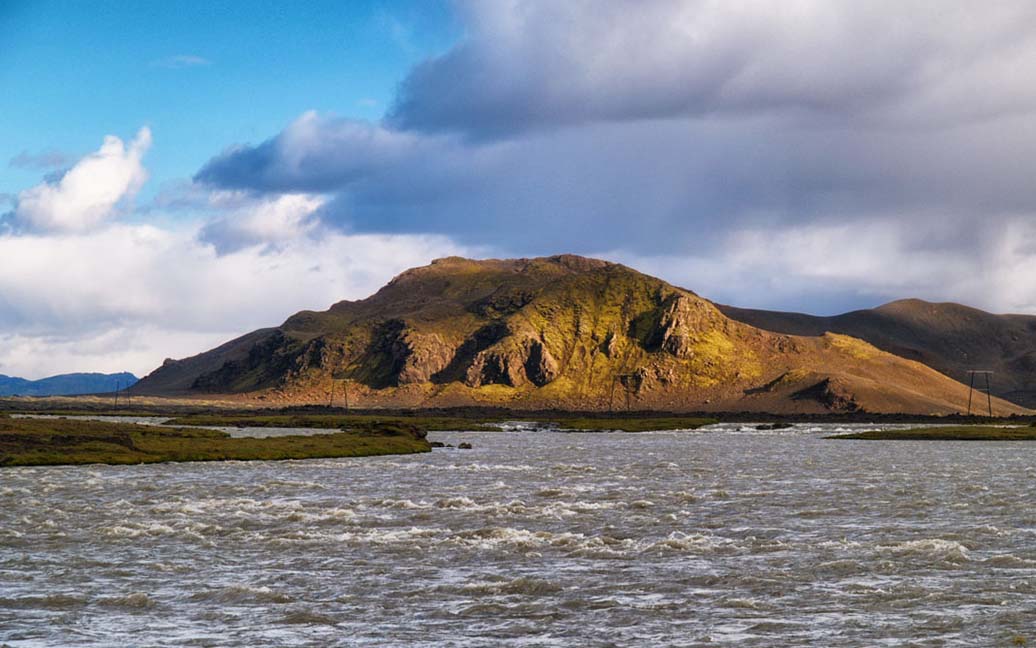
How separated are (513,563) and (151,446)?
79.4 meters

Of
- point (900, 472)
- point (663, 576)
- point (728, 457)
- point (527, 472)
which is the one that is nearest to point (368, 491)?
point (527, 472)

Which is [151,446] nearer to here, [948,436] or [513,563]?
[513,563]

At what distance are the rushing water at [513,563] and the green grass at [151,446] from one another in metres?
23.4

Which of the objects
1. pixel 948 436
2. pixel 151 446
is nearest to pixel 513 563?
pixel 151 446

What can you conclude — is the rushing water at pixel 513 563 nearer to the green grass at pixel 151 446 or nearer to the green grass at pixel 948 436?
the green grass at pixel 151 446

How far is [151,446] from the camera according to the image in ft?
351

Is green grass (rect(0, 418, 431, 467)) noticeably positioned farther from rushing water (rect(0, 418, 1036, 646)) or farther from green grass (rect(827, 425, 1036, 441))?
green grass (rect(827, 425, 1036, 441))

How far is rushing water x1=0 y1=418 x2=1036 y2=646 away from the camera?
2627cm

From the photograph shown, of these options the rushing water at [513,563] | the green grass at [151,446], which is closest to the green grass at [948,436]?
the green grass at [151,446]

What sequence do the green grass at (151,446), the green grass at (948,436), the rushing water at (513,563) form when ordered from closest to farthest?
1. the rushing water at (513,563)
2. the green grass at (151,446)
3. the green grass at (948,436)

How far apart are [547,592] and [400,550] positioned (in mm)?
10179

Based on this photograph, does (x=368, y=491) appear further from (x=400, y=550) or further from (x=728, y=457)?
(x=728, y=457)

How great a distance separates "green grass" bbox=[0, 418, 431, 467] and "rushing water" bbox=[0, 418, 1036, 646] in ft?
76.6

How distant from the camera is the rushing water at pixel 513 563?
2627cm
